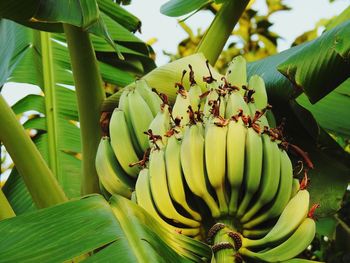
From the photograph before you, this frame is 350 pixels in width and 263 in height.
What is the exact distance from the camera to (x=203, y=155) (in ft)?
3.45

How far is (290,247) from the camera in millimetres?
1000

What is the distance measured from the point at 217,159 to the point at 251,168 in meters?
0.06

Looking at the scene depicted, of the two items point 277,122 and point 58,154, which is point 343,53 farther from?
point 58,154

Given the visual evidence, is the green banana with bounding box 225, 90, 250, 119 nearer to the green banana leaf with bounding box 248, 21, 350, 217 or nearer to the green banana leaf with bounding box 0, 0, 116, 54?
the green banana leaf with bounding box 248, 21, 350, 217

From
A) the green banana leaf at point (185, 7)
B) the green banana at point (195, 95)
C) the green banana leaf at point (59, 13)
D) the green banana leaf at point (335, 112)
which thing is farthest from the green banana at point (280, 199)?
the green banana leaf at point (185, 7)

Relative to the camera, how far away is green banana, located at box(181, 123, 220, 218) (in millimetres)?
1029

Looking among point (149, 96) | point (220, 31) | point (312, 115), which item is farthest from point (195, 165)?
point (220, 31)

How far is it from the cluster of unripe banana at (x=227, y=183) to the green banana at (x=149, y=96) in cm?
11

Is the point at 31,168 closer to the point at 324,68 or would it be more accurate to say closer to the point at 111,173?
the point at 111,173

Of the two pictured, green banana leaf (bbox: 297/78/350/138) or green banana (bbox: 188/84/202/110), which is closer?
green banana (bbox: 188/84/202/110)

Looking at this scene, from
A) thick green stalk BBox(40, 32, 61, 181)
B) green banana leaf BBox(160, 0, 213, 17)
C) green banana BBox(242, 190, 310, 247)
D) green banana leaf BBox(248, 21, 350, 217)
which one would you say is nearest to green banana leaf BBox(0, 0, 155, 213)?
thick green stalk BBox(40, 32, 61, 181)

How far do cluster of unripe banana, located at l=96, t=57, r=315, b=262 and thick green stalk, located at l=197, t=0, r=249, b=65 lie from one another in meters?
0.30

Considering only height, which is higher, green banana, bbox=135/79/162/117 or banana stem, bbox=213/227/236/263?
green banana, bbox=135/79/162/117

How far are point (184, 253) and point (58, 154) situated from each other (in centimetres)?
80
